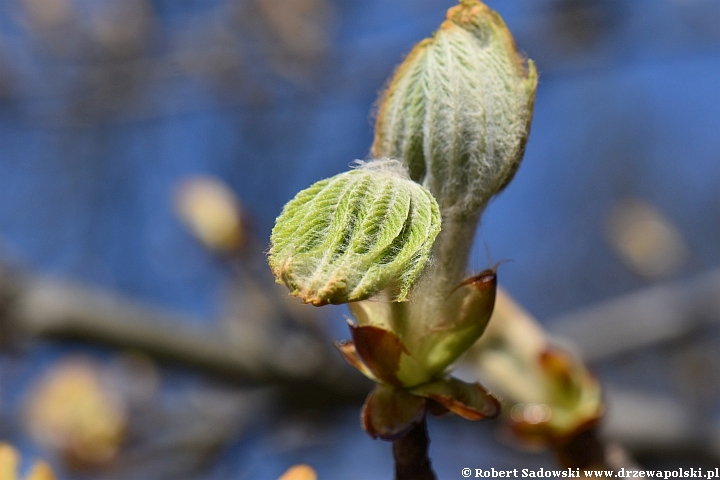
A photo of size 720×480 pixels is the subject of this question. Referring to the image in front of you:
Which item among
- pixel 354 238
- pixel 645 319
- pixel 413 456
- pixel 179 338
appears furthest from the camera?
pixel 645 319

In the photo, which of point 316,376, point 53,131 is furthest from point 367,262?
point 53,131

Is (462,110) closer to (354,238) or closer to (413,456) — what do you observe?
(354,238)

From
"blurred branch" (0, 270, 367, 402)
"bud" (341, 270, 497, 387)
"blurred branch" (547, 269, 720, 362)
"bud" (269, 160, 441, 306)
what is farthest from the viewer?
"blurred branch" (547, 269, 720, 362)

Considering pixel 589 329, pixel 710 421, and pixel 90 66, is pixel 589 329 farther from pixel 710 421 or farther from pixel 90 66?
pixel 90 66

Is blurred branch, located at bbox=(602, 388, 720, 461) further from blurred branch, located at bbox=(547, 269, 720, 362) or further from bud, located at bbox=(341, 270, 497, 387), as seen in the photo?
bud, located at bbox=(341, 270, 497, 387)

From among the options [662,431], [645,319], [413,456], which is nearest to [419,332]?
[413,456]

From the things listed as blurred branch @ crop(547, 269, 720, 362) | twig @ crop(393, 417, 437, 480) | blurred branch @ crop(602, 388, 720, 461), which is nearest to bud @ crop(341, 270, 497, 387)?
twig @ crop(393, 417, 437, 480)

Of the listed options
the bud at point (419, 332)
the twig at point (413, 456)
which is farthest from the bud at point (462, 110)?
the twig at point (413, 456)
